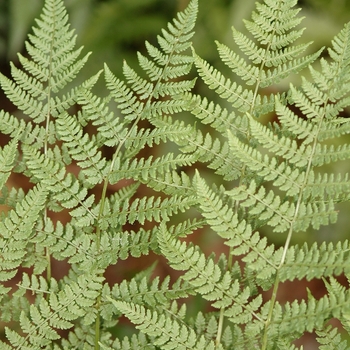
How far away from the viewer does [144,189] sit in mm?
2471

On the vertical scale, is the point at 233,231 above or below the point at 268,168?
below

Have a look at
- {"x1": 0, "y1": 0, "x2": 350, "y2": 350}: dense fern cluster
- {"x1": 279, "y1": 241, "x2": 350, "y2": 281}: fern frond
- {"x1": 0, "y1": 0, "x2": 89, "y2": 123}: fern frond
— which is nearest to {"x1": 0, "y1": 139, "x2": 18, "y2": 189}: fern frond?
{"x1": 0, "y1": 0, "x2": 350, "y2": 350}: dense fern cluster

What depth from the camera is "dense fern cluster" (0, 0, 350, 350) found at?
0.78 meters

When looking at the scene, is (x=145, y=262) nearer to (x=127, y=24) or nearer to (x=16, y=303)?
(x=127, y=24)

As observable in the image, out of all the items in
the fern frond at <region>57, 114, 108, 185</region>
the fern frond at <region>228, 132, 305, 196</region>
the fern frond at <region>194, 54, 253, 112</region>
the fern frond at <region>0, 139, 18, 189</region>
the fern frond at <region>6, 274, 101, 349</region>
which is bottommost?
the fern frond at <region>6, 274, 101, 349</region>

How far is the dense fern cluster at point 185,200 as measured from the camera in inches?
30.7

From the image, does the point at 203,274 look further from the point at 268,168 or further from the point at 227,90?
the point at 227,90

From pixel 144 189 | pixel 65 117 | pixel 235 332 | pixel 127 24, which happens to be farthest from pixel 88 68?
pixel 235 332

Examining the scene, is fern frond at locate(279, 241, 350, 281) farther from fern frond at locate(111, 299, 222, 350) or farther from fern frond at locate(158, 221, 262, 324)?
fern frond at locate(111, 299, 222, 350)

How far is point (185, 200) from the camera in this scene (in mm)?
846

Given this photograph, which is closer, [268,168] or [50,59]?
[268,168]

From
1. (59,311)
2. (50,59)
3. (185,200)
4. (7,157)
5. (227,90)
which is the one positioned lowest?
(59,311)

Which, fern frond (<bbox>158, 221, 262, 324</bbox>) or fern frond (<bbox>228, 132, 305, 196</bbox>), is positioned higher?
fern frond (<bbox>228, 132, 305, 196</bbox>)

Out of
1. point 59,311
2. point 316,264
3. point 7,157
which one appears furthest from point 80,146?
point 316,264
